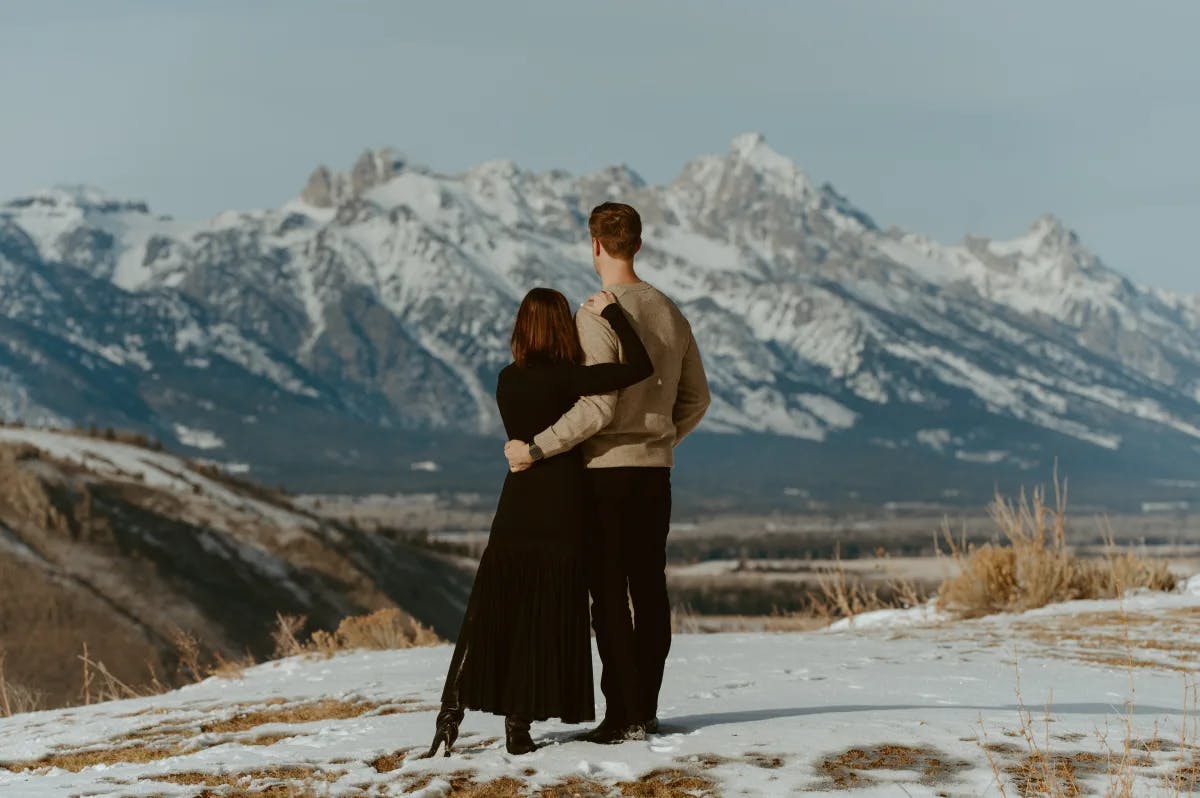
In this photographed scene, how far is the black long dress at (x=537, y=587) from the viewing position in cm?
695

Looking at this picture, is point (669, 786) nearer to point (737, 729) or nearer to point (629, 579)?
point (737, 729)

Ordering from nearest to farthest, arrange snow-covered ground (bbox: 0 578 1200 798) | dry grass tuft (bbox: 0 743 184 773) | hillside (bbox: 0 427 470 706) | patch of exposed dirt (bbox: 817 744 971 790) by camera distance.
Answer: patch of exposed dirt (bbox: 817 744 971 790) → snow-covered ground (bbox: 0 578 1200 798) → dry grass tuft (bbox: 0 743 184 773) → hillside (bbox: 0 427 470 706)

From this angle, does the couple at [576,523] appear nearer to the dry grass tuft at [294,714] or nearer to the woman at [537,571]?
the woman at [537,571]

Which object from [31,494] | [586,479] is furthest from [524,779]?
[31,494]

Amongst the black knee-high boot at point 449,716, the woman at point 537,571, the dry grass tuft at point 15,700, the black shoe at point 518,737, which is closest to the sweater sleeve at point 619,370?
the woman at point 537,571

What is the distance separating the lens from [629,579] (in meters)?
7.23

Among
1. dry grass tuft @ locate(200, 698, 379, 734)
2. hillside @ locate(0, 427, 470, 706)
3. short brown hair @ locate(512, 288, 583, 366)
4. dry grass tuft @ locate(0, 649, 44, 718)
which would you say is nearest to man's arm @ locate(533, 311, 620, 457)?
short brown hair @ locate(512, 288, 583, 366)

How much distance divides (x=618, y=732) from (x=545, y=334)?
193 cm

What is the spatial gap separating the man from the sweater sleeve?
0.18 ft

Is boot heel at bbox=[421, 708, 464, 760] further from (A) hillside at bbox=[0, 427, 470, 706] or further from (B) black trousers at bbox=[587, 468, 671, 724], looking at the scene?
(A) hillside at bbox=[0, 427, 470, 706]

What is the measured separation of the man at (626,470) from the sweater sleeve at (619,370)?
0.06 meters

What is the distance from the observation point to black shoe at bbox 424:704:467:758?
6.89 m

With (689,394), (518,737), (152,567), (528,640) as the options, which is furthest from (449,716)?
(152,567)

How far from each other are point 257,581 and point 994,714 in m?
23.3
